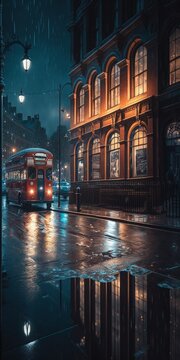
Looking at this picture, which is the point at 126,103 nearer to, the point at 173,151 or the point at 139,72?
the point at 139,72

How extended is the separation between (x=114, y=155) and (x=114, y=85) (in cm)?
560

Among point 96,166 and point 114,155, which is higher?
point 114,155

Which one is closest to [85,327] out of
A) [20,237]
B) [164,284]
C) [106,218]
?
[164,284]

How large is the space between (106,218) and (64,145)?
64.3 metres

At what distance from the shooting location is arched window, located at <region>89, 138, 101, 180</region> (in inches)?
922

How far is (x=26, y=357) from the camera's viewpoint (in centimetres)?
257

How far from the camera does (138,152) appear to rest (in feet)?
61.3

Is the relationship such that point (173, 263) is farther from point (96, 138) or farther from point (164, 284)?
point (96, 138)

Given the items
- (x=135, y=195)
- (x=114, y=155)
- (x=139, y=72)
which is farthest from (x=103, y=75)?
(x=135, y=195)

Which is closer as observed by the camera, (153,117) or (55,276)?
(55,276)

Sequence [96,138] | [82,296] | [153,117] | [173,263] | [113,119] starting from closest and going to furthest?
1. [82,296]
2. [173,263]
3. [153,117]
4. [113,119]
5. [96,138]

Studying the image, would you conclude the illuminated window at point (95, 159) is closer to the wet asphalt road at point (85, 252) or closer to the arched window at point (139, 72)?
the arched window at point (139, 72)

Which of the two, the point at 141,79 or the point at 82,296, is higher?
the point at 141,79

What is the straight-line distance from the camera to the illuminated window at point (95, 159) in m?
23.4
